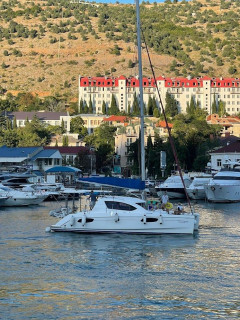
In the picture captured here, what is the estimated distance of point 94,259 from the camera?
3525cm

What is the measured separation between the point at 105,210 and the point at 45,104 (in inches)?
5939

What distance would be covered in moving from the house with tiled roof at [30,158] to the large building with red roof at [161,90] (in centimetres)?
7417

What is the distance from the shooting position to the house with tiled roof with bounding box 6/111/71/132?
533ft

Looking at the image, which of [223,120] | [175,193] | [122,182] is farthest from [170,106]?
[122,182]

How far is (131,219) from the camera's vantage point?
41406 millimetres

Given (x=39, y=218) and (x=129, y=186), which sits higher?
(x=129, y=186)

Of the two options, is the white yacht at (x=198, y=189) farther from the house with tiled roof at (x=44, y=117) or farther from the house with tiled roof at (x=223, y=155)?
the house with tiled roof at (x=44, y=117)

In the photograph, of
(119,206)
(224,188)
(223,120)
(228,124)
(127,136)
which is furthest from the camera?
(223,120)

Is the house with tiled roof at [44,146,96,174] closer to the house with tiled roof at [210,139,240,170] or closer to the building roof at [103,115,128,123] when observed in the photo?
the house with tiled roof at [210,139,240,170]

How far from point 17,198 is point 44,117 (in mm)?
100437

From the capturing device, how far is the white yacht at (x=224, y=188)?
228 feet

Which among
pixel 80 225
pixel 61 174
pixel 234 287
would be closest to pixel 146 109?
pixel 61 174

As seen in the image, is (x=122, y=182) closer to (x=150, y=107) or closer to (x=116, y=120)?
(x=116, y=120)

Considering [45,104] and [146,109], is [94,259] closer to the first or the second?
[146,109]
